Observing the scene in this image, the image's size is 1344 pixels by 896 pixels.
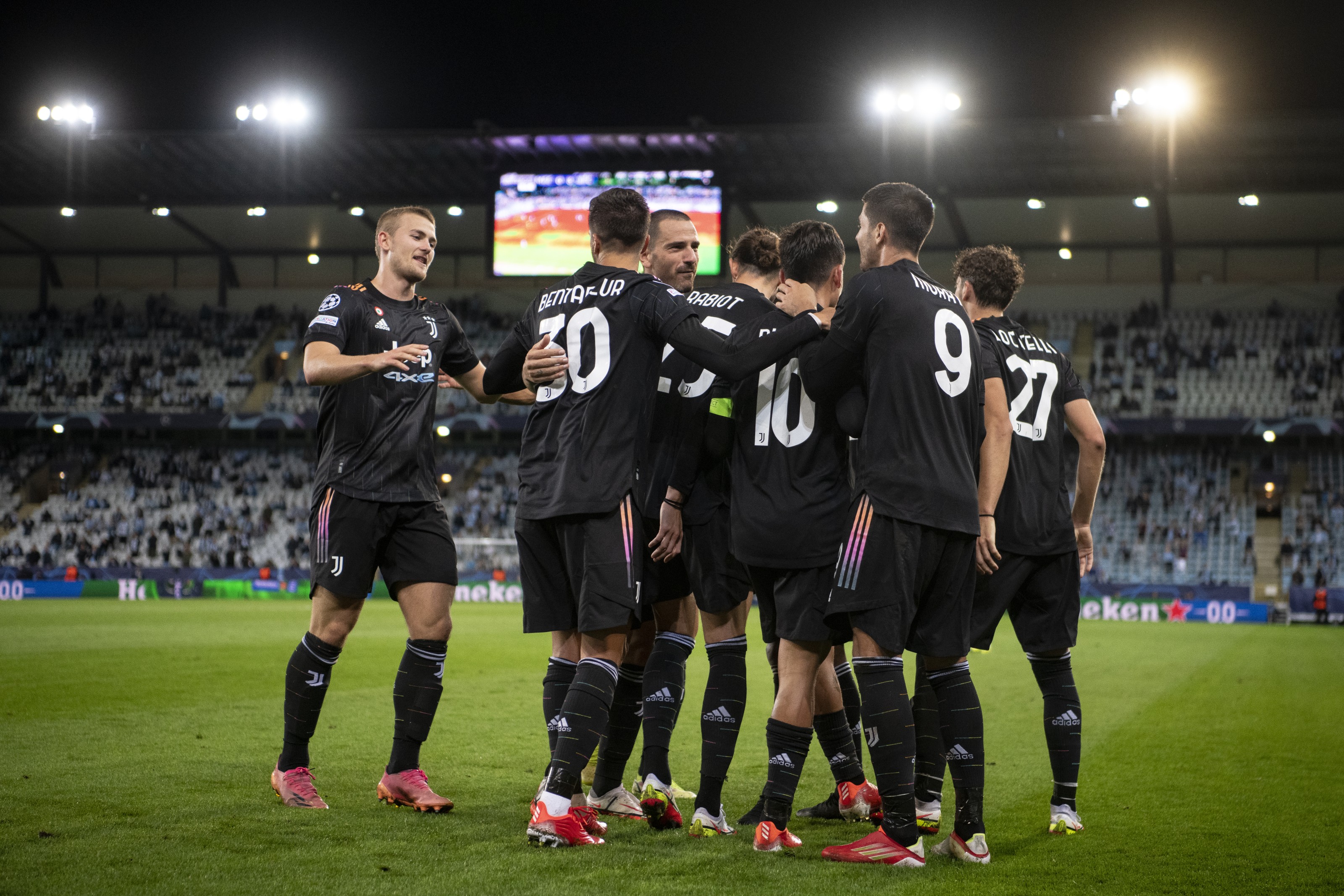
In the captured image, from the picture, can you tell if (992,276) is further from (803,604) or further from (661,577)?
(661,577)

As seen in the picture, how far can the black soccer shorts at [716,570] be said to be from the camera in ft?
15.8

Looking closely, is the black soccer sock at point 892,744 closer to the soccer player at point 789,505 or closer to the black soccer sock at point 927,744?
the soccer player at point 789,505

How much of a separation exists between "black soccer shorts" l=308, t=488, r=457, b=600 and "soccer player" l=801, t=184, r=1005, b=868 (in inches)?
72.8

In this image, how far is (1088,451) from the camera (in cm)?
531

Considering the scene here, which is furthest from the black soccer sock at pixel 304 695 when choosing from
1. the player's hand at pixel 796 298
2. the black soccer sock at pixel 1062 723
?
the black soccer sock at pixel 1062 723

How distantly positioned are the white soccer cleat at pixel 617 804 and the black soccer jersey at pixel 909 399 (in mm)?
1759

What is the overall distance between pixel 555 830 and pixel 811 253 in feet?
7.78

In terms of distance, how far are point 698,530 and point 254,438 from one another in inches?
1518

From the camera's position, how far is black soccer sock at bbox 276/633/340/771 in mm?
5004

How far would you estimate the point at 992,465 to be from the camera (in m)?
4.68

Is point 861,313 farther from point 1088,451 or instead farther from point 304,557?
point 304,557

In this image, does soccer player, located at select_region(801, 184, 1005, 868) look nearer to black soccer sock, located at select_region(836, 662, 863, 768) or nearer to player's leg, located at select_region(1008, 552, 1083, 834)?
player's leg, located at select_region(1008, 552, 1083, 834)

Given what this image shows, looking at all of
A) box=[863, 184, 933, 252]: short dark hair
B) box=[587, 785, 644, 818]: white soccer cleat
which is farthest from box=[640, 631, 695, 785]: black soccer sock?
box=[863, 184, 933, 252]: short dark hair

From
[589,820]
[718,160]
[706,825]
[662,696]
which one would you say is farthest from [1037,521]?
[718,160]
